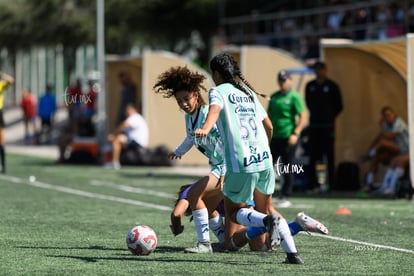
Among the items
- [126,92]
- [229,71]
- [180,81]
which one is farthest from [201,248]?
[126,92]

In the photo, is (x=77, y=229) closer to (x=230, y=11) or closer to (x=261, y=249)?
(x=261, y=249)

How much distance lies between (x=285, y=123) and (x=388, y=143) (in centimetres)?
367

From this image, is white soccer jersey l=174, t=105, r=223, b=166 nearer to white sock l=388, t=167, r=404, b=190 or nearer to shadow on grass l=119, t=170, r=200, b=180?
white sock l=388, t=167, r=404, b=190

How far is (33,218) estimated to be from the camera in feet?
48.4

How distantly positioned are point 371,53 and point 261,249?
1132cm

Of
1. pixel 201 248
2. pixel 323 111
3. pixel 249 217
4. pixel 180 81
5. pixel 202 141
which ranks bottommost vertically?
pixel 201 248

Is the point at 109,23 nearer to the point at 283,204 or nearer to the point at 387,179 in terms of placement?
the point at 387,179

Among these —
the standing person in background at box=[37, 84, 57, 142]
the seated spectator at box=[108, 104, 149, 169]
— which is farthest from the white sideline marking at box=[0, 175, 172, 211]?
the standing person in background at box=[37, 84, 57, 142]

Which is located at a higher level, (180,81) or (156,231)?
(180,81)

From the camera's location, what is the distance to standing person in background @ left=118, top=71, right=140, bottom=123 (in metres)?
29.2

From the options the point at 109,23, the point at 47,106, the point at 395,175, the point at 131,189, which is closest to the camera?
the point at 395,175

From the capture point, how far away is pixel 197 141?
36.6ft

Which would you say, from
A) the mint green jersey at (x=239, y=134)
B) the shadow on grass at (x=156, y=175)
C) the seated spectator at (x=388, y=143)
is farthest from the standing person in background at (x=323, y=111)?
the mint green jersey at (x=239, y=134)

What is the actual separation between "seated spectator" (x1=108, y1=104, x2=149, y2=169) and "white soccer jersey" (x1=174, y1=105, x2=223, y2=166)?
52.9 feet
